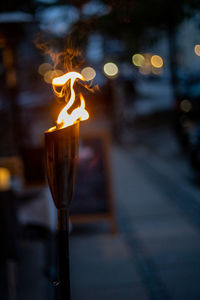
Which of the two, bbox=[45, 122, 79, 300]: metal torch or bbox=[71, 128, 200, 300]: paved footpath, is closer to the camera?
bbox=[45, 122, 79, 300]: metal torch

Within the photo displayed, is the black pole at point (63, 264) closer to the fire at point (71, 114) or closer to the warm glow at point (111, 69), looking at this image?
the fire at point (71, 114)

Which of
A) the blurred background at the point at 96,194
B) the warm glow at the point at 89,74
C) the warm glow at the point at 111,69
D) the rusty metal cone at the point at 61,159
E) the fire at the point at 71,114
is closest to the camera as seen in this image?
the rusty metal cone at the point at 61,159

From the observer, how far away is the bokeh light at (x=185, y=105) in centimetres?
1046

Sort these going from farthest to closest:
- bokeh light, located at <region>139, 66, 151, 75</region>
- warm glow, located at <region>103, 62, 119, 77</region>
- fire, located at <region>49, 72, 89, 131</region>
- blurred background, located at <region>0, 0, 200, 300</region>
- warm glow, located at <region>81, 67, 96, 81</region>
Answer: bokeh light, located at <region>139, 66, 151, 75</region>
warm glow, located at <region>103, 62, 119, 77</region>
blurred background, located at <region>0, 0, 200, 300</region>
warm glow, located at <region>81, 67, 96, 81</region>
fire, located at <region>49, 72, 89, 131</region>

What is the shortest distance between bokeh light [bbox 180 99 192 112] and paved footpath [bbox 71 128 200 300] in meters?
2.42

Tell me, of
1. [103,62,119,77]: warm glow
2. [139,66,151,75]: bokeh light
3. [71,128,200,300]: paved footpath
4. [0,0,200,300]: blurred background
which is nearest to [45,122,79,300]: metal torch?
Answer: [0,0,200,300]: blurred background

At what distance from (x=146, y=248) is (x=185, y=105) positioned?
681 centimetres

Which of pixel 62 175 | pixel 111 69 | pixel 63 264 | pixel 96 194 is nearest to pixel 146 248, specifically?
pixel 96 194

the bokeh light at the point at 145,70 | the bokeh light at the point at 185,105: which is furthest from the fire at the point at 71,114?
the bokeh light at the point at 185,105

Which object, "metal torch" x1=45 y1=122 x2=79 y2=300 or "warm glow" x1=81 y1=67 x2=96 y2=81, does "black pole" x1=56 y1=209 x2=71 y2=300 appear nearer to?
"metal torch" x1=45 y1=122 x2=79 y2=300

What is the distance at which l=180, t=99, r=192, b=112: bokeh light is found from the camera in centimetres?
1046

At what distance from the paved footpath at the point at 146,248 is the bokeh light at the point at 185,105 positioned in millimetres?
2422

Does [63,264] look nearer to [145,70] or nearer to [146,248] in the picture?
[146,248]

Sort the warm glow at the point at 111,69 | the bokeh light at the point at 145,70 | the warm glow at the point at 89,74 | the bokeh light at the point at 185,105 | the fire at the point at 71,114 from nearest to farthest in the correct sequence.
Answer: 1. the fire at the point at 71,114
2. the warm glow at the point at 89,74
3. the warm glow at the point at 111,69
4. the bokeh light at the point at 145,70
5. the bokeh light at the point at 185,105
